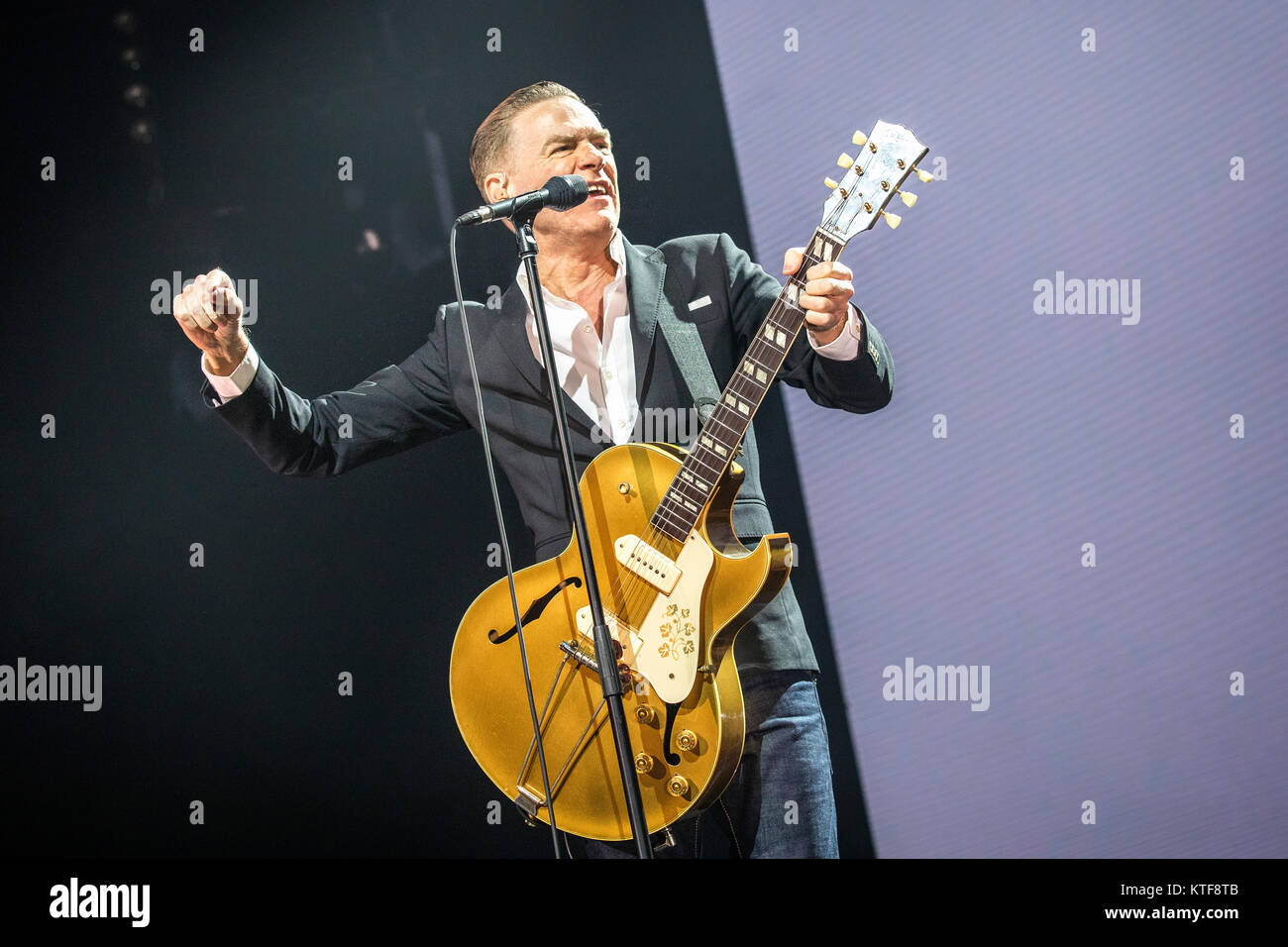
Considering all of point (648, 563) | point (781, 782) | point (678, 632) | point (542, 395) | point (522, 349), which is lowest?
point (781, 782)

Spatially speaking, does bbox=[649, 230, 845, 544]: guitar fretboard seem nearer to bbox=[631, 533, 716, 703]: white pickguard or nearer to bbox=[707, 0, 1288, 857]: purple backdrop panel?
bbox=[631, 533, 716, 703]: white pickguard

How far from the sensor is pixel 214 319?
2418mm

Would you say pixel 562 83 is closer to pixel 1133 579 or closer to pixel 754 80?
pixel 754 80

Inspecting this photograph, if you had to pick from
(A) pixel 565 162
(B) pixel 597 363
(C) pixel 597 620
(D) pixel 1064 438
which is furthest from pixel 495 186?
(D) pixel 1064 438

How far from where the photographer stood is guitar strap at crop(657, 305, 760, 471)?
2.47 metres

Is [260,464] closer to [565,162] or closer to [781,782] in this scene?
[565,162]

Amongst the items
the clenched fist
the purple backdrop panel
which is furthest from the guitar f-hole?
the clenched fist

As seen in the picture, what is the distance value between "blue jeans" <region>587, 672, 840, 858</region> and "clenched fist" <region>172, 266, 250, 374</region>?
4.22 ft

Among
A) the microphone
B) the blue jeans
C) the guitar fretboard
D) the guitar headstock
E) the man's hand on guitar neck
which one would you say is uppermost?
the guitar headstock

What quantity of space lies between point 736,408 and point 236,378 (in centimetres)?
109

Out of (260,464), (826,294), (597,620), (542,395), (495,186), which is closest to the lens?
(597,620)

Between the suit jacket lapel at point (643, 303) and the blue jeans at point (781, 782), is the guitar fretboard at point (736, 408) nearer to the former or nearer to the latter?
the suit jacket lapel at point (643, 303)
